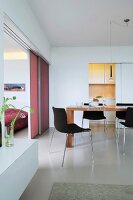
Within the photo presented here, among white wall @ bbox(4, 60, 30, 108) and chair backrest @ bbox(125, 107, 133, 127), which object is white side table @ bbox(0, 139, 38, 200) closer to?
chair backrest @ bbox(125, 107, 133, 127)

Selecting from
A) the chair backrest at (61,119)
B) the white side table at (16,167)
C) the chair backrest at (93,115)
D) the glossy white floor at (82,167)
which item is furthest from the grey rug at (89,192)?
the chair backrest at (93,115)

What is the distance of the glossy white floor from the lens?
2.22 meters

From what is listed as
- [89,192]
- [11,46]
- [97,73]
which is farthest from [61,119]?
[97,73]

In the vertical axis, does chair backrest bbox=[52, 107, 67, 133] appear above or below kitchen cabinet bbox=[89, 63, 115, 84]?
below

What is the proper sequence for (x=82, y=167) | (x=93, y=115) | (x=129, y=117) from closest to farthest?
1. (x=82, y=167)
2. (x=129, y=117)
3. (x=93, y=115)

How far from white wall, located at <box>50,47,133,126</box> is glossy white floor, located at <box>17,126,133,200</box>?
7.89 feet

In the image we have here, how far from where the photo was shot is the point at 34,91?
182 inches

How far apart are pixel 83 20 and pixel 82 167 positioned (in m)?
2.92

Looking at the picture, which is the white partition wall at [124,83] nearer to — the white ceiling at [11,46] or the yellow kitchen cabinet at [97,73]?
the yellow kitchen cabinet at [97,73]

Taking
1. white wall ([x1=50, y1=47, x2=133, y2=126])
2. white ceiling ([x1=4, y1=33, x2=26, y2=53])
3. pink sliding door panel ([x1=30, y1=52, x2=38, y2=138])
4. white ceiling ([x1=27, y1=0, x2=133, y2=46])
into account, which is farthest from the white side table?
white wall ([x1=50, y1=47, x2=133, y2=126])

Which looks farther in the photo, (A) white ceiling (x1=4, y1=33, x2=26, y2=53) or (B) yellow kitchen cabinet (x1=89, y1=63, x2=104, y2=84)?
(B) yellow kitchen cabinet (x1=89, y1=63, x2=104, y2=84)

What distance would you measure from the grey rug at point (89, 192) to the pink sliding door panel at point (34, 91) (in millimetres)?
2450

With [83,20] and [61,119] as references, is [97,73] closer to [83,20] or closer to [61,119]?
[83,20]

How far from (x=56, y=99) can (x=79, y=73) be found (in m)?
1.11
